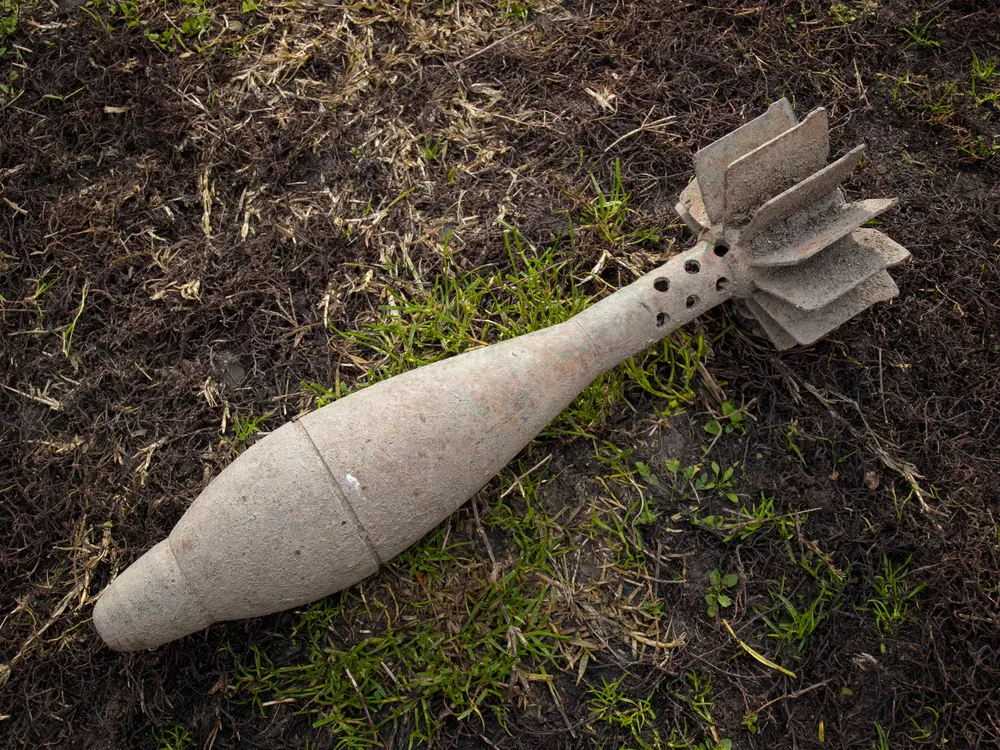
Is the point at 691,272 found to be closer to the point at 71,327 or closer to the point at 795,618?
the point at 795,618

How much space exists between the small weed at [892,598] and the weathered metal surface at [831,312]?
0.84m

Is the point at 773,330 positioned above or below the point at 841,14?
below

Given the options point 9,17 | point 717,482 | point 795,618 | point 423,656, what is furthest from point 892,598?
point 9,17

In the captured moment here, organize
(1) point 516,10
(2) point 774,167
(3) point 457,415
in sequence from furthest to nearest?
1. (1) point 516,10
2. (2) point 774,167
3. (3) point 457,415

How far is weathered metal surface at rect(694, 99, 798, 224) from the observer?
2.62m

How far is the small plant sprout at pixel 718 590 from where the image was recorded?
269cm

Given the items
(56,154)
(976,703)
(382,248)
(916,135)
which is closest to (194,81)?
(56,154)

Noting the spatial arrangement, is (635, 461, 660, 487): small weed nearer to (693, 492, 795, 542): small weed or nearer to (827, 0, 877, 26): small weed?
(693, 492, 795, 542): small weed

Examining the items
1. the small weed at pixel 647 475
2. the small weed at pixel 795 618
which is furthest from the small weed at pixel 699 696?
the small weed at pixel 647 475

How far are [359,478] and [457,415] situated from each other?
0.35 meters

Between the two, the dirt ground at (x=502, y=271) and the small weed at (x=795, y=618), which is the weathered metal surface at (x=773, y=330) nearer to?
the dirt ground at (x=502, y=271)

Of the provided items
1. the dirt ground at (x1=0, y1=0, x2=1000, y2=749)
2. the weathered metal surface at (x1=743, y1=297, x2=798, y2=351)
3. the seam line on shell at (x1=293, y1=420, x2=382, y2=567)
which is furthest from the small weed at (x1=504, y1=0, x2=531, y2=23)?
the seam line on shell at (x1=293, y1=420, x2=382, y2=567)

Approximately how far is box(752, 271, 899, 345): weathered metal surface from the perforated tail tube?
0.33 metres

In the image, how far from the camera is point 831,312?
2.65m
